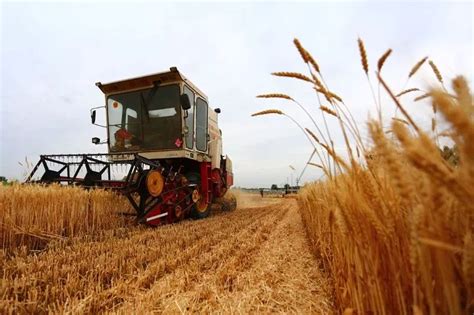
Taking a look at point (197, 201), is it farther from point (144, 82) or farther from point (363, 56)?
point (363, 56)

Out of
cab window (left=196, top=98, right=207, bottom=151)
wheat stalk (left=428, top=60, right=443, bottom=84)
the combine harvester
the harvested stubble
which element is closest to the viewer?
wheat stalk (left=428, top=60, right=443, bottom=84)

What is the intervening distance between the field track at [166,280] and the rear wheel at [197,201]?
10.9 ft

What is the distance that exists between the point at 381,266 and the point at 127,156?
262 inches

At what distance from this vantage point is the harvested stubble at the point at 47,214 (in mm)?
3930

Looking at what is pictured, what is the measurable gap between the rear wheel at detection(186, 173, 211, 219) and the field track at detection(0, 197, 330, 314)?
3.33 m

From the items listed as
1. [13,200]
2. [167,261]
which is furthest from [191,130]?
[167,261]

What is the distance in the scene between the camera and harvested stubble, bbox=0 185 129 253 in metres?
3.93

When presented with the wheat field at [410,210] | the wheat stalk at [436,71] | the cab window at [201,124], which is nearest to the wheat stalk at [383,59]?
the wheat field at [410,210]

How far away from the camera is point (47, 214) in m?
4.38

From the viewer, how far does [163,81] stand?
687cm

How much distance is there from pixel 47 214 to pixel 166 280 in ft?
9.62

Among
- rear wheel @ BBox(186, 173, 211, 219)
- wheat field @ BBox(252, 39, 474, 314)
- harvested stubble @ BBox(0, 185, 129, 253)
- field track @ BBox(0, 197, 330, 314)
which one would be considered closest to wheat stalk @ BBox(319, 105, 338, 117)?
wheat field @ BBox(252, 39, 474, 314)

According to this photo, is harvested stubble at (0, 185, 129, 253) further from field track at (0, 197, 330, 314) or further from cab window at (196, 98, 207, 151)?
cab window at (196, 98, 207, 151)

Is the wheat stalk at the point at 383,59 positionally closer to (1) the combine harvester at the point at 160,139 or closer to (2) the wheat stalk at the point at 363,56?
(2) the wheat stalk at the point at 363,56
